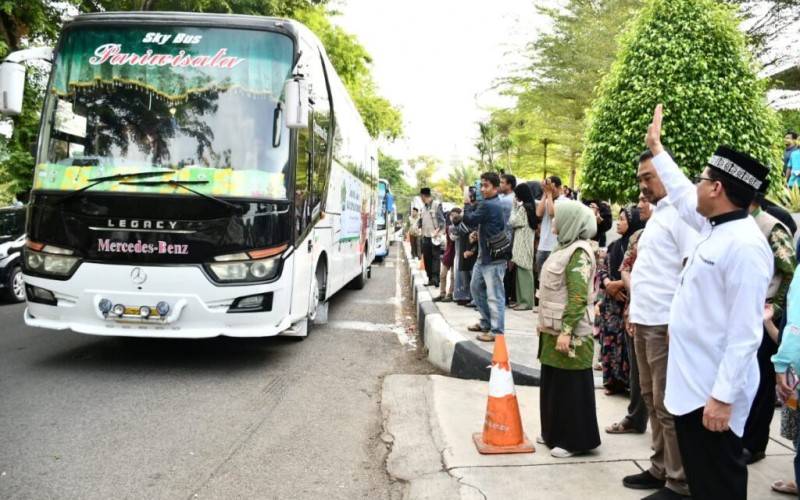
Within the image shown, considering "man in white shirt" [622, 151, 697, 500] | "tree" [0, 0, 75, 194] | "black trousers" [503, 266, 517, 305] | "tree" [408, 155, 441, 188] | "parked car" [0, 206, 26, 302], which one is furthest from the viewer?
"tree" [408, 155, 441, 188]

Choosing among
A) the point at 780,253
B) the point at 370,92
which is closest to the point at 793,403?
the point at 780,253

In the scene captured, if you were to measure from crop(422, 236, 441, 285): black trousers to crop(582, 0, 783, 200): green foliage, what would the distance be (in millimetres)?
4799

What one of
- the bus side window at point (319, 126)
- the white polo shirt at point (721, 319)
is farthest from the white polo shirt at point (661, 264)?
the bus side window at point (319, 126)

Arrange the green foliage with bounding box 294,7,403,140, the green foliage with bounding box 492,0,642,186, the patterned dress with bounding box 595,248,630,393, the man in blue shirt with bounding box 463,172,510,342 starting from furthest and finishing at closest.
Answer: the green foliage with bounding box 294,7,403,140 → the green foliage with bounding box 492,0,642,186 → the man in blue shirt with bounding box 463,172,510,342 → the patterned dress with bounding box 595,248,630,393

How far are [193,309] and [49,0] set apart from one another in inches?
442

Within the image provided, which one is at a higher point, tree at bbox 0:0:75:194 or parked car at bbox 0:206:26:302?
tree at bbox 0:0:75:194

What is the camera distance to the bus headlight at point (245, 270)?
5605 millimetres

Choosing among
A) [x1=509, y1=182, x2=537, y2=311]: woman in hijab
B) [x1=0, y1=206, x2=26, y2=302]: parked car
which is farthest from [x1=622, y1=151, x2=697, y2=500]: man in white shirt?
[x1=0, y1=206, x2=26, y2=302]: parked car

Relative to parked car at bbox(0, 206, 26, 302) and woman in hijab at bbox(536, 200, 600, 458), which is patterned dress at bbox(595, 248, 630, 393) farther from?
parked car at bbox(0, 206, 26, 302)

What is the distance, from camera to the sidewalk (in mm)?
3512

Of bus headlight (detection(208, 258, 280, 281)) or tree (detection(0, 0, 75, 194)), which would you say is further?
tree (detection(0, 0, 75, 194))

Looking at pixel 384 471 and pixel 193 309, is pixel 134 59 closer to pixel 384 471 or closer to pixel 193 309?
pixel 193 309

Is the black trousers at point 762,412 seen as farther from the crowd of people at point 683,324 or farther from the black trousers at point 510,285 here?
the black trousers at point 510,285

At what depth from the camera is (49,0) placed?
13.3m
